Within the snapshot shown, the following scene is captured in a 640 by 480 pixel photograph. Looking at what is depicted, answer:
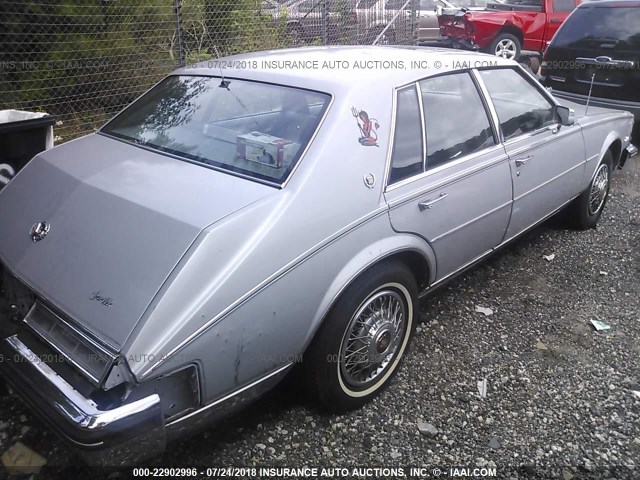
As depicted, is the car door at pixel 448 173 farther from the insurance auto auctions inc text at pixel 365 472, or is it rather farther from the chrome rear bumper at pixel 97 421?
the chrome rear bumper at pixel 97 421

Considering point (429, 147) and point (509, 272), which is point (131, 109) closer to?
point (429, 147)

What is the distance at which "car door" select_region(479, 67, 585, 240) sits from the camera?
11.8ft

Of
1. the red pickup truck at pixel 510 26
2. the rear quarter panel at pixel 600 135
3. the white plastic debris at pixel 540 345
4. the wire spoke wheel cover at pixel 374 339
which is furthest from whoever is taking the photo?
the red pickup truck at pixel 510 26

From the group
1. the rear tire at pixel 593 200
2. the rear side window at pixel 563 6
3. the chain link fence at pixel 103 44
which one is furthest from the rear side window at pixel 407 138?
the rear side window at pixel 563 6

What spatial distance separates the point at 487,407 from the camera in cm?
285

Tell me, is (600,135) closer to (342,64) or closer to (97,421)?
(342,64)

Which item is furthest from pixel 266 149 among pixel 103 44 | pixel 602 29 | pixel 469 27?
pixel 469 27

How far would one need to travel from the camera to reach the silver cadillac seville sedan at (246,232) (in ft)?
6.53

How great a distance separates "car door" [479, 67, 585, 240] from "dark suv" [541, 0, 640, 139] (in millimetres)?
2991

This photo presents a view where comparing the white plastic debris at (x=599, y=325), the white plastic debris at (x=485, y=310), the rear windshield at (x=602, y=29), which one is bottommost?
the white plastic debris at (x=599, y=325)

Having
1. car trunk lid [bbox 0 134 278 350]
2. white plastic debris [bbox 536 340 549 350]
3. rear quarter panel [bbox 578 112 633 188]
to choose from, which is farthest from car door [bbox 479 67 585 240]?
car trunk lid [bbox 0 134 278 350]

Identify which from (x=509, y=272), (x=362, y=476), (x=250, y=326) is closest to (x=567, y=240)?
(x=509, y=272)

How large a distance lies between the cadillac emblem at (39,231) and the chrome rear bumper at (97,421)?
2.04 ft

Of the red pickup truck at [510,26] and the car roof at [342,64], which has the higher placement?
the car roof at [342,64]
